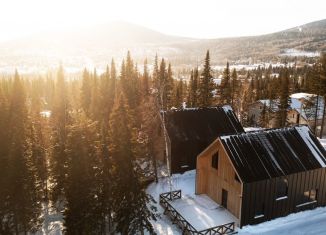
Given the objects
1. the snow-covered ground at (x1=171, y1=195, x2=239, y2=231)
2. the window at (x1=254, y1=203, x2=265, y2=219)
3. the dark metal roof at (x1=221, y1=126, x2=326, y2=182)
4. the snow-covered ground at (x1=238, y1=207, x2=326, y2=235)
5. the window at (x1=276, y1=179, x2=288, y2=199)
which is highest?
the dark metal roof at (x1=221, y1=126, x2=326, y2=182)

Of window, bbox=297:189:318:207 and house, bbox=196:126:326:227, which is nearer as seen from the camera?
house, bbox=196:126:326:227

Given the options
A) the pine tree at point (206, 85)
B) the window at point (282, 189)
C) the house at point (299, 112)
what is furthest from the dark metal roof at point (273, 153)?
the house at point (299, 112)

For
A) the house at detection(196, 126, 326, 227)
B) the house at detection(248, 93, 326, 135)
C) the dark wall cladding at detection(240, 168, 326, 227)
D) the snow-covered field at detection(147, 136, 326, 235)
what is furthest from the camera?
the house at detection(248, 93, 326, 135)

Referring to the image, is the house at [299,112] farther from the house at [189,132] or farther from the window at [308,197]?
the window at [308,197]

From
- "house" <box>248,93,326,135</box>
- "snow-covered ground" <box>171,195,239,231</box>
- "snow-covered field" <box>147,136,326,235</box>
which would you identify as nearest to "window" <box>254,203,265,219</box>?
"snow-covered field" <box>147,136,326,235</box>

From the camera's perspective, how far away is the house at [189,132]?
122 feet

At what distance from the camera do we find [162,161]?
41312 mm

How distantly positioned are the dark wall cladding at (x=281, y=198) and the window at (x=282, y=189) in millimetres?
164

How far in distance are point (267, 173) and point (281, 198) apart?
A: 2768mm

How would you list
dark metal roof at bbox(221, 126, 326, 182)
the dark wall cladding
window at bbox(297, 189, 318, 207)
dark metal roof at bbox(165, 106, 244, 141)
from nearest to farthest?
the dark wall cladding < dark metal roof at bbox(221, 126, 326, 182) < window at bbox(297, 189, 318, 207) < dark metal roof at bbox(165, 106, 244, 141)

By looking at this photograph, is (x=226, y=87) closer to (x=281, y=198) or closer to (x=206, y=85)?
(x=206, y=85)

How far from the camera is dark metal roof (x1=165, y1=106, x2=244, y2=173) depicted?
3738cm

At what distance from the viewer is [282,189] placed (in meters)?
26.6

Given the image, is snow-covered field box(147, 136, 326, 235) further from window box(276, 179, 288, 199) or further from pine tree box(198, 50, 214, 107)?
pine tree box(198, 50, 214, 107)
